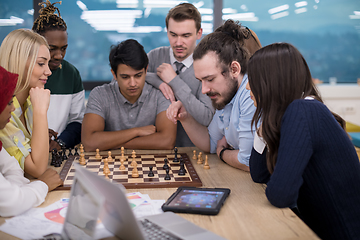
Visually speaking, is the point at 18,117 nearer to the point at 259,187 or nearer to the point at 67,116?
the point at 67,116

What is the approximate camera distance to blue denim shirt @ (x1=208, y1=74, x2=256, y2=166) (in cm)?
187

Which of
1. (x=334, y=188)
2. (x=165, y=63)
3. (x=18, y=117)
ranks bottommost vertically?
(x=334, y=188)

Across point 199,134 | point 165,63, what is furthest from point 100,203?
point 165,63

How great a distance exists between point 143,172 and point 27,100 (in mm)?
869

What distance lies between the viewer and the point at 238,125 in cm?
201

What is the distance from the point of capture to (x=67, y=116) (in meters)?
2.89

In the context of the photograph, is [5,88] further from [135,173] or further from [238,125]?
[238,125]

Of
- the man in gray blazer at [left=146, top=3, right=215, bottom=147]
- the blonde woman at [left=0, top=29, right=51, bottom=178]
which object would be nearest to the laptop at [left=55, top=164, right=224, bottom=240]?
the blonde woman at [left=0, top=29, right=51, bottom=178]

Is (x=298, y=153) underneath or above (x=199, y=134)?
above

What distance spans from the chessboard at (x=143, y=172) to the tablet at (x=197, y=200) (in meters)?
0.15

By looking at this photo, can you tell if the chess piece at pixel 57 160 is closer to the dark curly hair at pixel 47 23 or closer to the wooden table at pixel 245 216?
the wooden table at pixel 245 216

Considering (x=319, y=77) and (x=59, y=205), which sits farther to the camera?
(x=319, y=77)

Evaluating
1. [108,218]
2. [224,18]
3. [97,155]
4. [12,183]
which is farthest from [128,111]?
[224,18]

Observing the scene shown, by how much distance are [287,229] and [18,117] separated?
157cm
